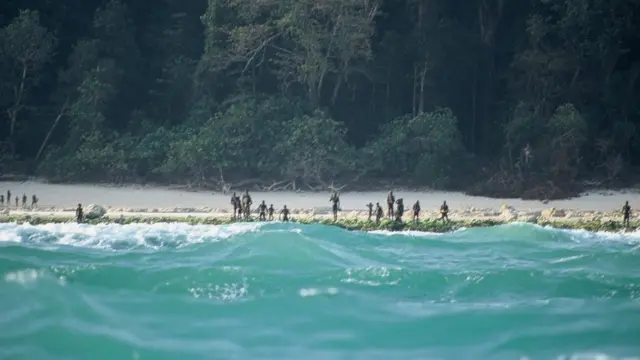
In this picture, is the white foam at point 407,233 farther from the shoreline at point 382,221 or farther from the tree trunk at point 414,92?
the tree trunk at point 414,92

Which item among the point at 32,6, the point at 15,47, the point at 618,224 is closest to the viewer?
the point at 618,224

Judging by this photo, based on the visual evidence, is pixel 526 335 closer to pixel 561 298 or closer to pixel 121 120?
pixel 561 298

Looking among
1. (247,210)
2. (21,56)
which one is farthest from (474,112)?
(21,56)

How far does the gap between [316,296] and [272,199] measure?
42.8 feet

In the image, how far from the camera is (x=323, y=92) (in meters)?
31.2

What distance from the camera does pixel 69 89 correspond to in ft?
103

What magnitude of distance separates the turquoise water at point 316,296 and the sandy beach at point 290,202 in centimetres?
358

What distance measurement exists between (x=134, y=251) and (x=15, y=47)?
584 inches

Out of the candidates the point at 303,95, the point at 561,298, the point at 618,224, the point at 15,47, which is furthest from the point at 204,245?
the point at 15,47

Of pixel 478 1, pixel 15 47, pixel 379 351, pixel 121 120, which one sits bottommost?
pixel 379 351

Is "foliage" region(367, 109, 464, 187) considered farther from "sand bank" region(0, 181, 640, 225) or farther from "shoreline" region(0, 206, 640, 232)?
"shoreline" region(0, 206, 640, 232)

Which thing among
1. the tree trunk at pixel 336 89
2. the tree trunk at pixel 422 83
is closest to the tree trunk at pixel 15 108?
the tree trunk at pixel 336 89

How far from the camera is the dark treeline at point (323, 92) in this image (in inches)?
1105

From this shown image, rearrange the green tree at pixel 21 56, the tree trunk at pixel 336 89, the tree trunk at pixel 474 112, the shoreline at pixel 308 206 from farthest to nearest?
the tree trunk at pixel 474 112
the tree trunk at pixel 336 89
the green tree at pixel 21 56
the shoreline at pixel 308 206
